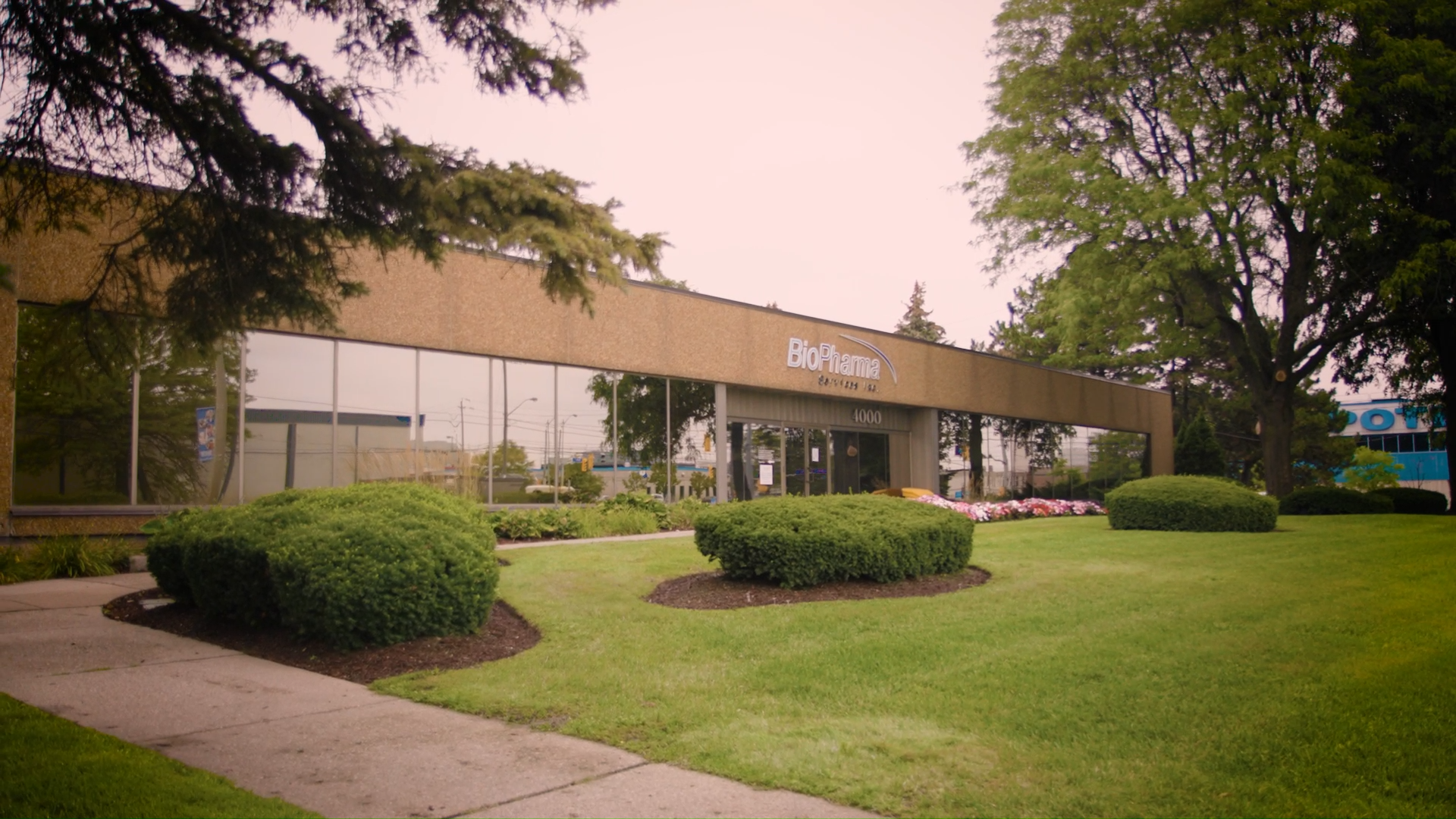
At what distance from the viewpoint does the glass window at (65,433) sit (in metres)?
12.6

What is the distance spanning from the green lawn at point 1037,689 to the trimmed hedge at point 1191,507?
20.9ft

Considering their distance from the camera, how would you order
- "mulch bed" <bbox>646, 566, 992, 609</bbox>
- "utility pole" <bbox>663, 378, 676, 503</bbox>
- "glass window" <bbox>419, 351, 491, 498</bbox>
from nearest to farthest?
"mulch bed" <bbox>646, 566, 992, 609</bbox> → "glass window" <bbox>419, 351, 491, 498</bbox> → "utility pole" <bbox>663, 378, 676, 503</bbox>

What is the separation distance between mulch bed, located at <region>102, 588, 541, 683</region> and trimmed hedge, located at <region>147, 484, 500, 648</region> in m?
0.11

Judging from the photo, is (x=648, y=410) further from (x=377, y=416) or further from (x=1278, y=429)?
(x=1278, y=429)

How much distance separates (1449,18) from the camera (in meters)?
22.2

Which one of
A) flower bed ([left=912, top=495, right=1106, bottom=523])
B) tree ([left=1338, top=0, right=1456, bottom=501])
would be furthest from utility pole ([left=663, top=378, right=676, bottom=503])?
tree ([left=1338, top=0, right=1456, bottom=501])

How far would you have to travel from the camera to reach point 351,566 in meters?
7.40

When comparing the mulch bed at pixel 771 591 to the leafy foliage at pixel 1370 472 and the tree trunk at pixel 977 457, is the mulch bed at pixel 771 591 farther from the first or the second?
the leafy foliage at pixel 1370 472

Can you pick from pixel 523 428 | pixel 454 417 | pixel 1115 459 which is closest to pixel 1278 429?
pixel 1115 459

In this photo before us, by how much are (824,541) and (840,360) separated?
16.0m

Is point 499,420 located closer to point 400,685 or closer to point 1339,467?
point 400,685

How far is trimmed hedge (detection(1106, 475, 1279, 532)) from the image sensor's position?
1731cm

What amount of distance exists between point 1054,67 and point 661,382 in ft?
51.7

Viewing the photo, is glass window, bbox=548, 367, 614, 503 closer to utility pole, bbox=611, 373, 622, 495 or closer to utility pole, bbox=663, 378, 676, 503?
utility pole, bbox=611, 373, 622, 495
